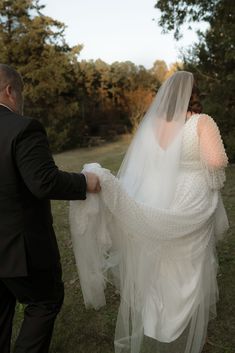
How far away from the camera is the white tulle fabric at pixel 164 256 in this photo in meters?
3.39

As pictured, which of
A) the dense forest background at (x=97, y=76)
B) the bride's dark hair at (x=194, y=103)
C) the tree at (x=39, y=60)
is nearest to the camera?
the bride's dark hair at (x=194, y=103)

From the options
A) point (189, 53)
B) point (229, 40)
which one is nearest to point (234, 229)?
point (229, 40)

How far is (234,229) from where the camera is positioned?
717 centimetres

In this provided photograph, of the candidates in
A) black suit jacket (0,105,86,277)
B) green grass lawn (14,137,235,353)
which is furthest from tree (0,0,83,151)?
black suit jacket (0,105,86,277)

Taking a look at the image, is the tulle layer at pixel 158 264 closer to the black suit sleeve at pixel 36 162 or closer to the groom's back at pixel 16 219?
the groom's back at pixel 16 219

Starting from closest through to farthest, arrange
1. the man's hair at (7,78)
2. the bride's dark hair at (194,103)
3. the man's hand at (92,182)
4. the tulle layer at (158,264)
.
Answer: the man's hair at (7,78)
the man's hand at (92,182)
the tulle layer at (158,264)
the bride's dark hair at (194,103)

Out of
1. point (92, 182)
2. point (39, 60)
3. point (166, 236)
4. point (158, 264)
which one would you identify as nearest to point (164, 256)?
point (158, 264)

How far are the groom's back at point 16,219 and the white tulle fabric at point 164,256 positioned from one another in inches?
21.5

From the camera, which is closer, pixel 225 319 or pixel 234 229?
pixel 225 319

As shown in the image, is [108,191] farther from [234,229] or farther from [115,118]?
[115,118]

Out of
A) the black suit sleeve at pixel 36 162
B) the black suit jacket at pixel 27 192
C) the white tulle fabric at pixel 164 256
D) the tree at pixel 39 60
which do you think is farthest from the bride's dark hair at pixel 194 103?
the tree at pixel 39 60

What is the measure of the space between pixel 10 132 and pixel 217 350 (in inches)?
102

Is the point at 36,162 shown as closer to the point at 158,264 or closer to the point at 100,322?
the point at 158,264

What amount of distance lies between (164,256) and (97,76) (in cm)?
3180
